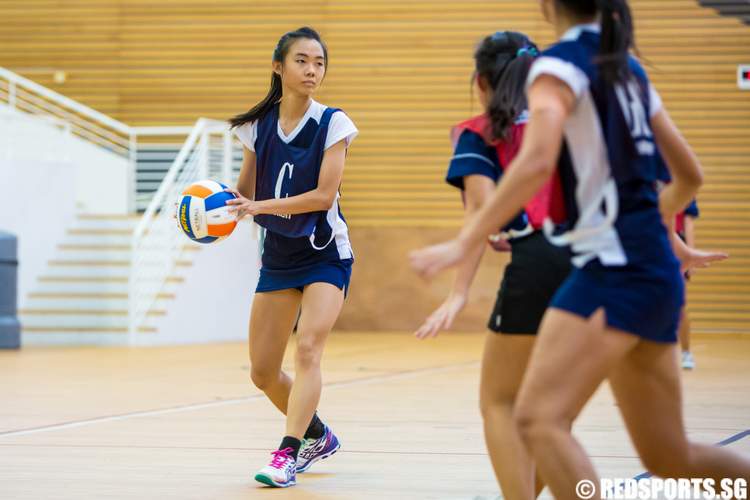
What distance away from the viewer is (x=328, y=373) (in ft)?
34.0

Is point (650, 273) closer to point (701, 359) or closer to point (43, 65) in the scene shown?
point (701, 359)

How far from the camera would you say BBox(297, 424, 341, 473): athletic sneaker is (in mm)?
5133

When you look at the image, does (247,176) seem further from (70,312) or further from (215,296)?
(215,296)

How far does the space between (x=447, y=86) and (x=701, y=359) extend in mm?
6228

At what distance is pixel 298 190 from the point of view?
506 cm

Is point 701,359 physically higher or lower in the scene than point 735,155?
lower

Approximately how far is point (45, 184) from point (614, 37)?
41.7 feet

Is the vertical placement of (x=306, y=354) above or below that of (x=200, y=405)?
above

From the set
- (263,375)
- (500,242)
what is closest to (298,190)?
(263,375)

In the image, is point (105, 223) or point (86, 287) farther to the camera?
point (105, 223)

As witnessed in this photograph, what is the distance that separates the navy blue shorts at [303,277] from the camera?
5020mm

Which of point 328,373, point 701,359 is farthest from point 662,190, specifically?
point 701,359

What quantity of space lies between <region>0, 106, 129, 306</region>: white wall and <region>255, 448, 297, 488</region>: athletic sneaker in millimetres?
10330

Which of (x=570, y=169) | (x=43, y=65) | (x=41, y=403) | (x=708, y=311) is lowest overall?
(x=708, y=311)
